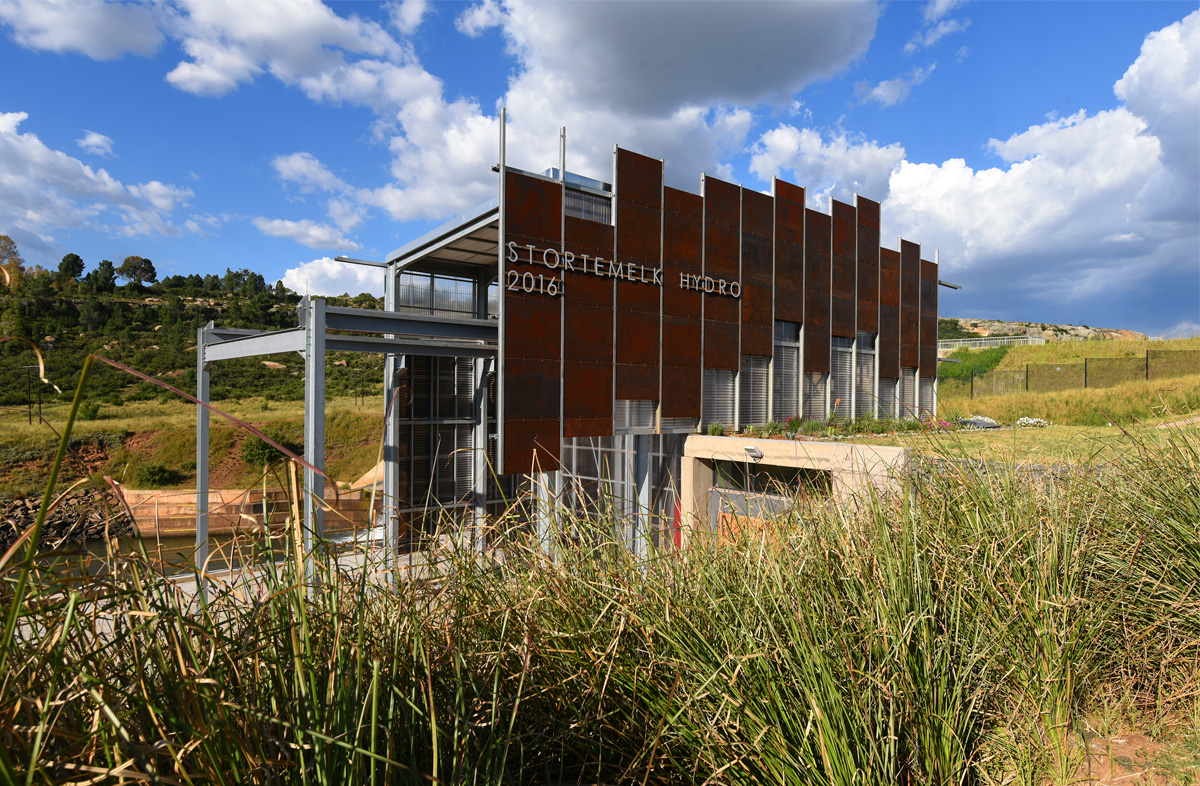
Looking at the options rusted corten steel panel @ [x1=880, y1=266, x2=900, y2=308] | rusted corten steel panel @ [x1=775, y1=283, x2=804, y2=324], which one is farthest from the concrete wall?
rusted corten steel panel @ [x1=880, y1=266, x2=900, y2=308]

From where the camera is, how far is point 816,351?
1759 cm

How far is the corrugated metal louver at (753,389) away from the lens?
15.9 metres

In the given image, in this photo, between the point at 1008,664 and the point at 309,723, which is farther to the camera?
the point at 1008,664

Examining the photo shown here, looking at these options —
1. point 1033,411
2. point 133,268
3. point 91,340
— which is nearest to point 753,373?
point 1033,411

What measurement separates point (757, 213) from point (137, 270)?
58054mm

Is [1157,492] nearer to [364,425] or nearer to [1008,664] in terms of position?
[1008,664]

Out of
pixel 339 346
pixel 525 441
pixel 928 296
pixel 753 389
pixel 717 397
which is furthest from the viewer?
pixel 928 296

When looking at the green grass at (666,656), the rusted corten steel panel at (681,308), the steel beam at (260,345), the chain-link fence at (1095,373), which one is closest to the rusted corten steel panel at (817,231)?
the rusted corten steel panel at (681,308)

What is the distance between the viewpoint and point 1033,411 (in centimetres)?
2092

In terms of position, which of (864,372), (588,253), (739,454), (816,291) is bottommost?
(739,454)

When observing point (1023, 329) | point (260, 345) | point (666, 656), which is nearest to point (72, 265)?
point (260, 345)

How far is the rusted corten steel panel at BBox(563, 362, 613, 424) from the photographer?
41.1ft

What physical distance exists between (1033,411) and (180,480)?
3648cm

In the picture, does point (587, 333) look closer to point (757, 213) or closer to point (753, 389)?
point (753, 389)
